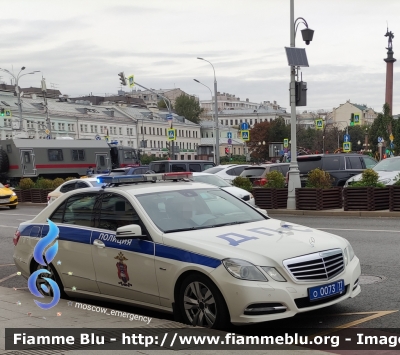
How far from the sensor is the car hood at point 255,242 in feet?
19.6

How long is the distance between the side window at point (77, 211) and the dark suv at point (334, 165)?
1688 cm

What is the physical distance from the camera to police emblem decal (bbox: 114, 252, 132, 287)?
6.86 meters

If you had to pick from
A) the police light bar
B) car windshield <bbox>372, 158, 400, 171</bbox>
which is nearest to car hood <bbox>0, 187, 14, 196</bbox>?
car windshield <bbox>372, 158, 400, 171</bbox>

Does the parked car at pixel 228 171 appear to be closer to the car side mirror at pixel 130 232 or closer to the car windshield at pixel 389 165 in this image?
the car windshield at pixel 389 165

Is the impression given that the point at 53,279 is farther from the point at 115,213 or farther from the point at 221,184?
the point at 221,184

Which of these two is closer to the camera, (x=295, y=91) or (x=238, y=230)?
(x=238, y=230)

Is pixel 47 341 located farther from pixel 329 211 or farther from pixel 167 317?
pixel 329 211

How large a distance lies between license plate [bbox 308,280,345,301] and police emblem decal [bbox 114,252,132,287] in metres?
1.97

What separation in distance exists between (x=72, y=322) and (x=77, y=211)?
1.82m

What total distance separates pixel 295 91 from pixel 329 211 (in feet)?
14.0

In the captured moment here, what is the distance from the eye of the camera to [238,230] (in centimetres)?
674

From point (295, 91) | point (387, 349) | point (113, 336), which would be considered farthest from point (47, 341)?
point (295, 91)

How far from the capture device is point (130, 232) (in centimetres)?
667

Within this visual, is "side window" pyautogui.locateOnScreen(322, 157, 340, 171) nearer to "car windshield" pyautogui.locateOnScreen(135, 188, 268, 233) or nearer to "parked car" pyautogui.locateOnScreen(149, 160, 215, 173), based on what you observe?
"parked car" pyautogui.locateOnScreen(149, 160, 215, 173)
